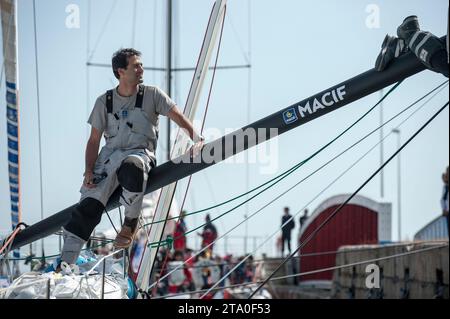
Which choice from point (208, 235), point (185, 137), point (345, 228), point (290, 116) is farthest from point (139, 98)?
point (345, 228)

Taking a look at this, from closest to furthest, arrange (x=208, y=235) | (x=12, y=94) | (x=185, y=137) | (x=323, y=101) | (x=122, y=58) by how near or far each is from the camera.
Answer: (x=323, y=101)
(x=122, y=58)
(x=185, y=137)
(x=12, y=94)
(x=208, y=235)

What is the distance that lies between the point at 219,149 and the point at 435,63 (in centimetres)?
155

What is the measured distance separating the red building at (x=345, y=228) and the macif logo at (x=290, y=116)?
56.8 ft

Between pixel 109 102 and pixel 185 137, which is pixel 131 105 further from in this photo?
pixel 185 137

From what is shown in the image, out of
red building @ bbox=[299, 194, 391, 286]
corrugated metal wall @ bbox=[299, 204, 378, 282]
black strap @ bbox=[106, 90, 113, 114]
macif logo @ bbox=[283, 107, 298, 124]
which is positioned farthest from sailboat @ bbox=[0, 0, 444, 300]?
corrugated metal wall @ bbox=[299, 204, 378, 282]

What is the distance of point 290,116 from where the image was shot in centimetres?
590

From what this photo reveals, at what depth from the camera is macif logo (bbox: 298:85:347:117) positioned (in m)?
5.82

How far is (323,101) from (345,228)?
1982cm

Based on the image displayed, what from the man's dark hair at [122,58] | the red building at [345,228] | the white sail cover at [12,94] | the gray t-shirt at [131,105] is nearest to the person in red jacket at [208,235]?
the red building at [345,228]

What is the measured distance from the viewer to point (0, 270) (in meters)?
6.59

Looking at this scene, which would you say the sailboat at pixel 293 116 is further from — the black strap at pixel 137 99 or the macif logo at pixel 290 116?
the black strap at pixel 137 99

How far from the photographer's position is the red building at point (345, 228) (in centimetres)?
2364
